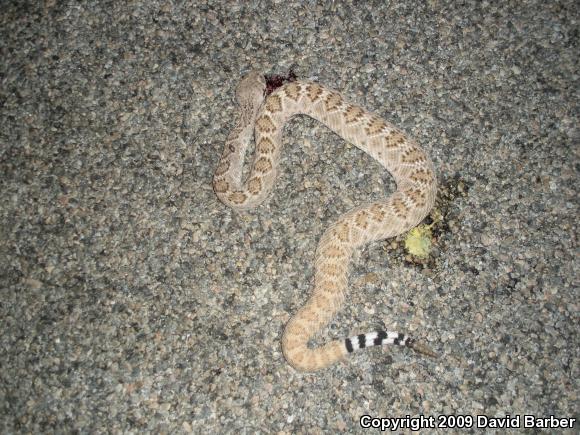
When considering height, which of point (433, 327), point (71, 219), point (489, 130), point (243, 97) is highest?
A: point (243, 97)

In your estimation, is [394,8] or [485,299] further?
[394,8]

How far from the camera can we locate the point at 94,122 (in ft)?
15.7

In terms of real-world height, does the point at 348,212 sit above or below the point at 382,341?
above

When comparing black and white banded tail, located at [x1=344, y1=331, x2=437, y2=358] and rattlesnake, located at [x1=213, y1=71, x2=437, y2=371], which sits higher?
rattlesnake, located at [x1=213, y1=71, x2=437, y2=371]

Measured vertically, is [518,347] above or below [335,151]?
below

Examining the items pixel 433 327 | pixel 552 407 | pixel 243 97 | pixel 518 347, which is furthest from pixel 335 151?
pixel 552 407

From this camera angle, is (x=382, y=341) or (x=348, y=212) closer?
(x=382, y=341)

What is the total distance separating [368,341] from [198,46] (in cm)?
373

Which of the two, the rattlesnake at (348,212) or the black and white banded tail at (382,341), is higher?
the rattlesnake at (348,212)

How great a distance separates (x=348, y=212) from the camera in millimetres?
4219

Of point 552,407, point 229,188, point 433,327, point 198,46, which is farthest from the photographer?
point 198,46

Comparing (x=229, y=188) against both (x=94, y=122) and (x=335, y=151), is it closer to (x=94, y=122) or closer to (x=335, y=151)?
(x=335, y=151)

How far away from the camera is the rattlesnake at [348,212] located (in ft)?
11.9

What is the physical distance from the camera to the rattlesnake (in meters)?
3.64
